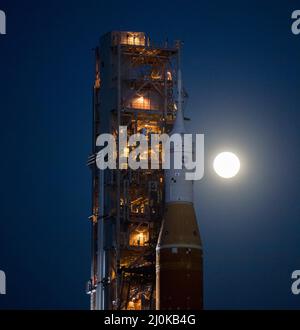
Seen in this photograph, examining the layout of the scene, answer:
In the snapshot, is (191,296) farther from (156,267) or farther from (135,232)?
(135,232)

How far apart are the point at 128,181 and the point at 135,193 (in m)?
1.52

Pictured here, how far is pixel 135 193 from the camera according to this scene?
95938mm

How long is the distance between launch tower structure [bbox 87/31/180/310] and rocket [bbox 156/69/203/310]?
5.75m

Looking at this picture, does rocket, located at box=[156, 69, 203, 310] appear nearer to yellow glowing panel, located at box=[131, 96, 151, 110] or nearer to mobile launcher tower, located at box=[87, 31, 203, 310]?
mobile launcher tower, located at box=[87, 31, 203, 310]

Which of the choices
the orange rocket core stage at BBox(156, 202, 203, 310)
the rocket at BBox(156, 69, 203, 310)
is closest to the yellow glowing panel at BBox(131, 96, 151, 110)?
the rocket at BBox(156, 69, 203, 310)

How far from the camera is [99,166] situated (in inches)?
3846

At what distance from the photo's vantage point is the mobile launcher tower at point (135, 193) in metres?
87.6

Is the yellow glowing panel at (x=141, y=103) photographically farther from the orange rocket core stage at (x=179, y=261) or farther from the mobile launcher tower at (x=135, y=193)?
the orange rocket core stage at (x=179, y=261)

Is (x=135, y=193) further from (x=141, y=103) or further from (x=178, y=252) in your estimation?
(x=178, y=252)

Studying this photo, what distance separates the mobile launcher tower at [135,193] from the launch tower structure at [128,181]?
0.24 feet

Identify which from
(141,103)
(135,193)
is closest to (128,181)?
(135,193)

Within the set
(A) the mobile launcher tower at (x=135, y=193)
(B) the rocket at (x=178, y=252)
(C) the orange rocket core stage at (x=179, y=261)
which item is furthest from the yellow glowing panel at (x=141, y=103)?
(C) the orange rocket core stage at (x=179, y=261)
